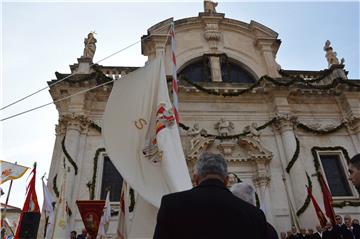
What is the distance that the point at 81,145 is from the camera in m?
12.4

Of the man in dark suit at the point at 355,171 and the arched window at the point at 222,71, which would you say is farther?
the arched window at the point at 222,71

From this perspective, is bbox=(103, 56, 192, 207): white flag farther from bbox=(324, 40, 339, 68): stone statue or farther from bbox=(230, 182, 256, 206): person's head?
bbox=(324, 40, 339, 68): stone statue

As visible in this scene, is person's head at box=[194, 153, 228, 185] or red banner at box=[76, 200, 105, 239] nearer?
person's head at box=[194, 153, 228, 185]

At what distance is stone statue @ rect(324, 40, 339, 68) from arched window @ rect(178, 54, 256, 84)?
453 centimetres

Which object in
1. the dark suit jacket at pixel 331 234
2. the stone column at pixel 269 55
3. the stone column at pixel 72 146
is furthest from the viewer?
the stone column at pixel 269 55

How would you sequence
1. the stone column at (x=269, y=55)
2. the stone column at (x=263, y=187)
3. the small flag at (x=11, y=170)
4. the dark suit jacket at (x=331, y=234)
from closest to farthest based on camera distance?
the dark suit jacket at (x=331, y=234), the small flag at (x=11, y=170), the stone column at (x=263, y=187), the stone column at (x=269, y=55)

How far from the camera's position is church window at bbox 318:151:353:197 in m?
12.4

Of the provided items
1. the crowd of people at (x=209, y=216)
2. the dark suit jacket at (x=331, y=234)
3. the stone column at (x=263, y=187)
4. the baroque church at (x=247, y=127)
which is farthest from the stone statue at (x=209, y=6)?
the crowd of people at (x=209, y=216)

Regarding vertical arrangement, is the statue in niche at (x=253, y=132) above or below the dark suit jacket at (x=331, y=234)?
above

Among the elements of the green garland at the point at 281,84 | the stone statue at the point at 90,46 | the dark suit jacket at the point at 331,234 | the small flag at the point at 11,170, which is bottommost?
the dark suit jacket at the point at 331,234

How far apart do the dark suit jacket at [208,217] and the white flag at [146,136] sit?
1.73 m

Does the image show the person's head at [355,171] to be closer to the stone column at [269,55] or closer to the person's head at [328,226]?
the person's head at [328,226]

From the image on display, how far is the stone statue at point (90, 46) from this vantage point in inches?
602

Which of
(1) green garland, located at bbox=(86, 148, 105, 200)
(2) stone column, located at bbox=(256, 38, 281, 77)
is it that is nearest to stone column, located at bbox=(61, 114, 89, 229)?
(1) green garland, located at bbox=(86, 148, 105, 200)
